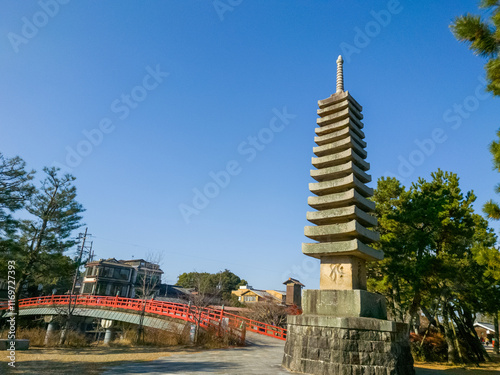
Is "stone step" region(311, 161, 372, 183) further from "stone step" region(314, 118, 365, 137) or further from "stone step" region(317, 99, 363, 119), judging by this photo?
"stone step" region(317, 99, 363, 119)

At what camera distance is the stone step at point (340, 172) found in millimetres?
11289

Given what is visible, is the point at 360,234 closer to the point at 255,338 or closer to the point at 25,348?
the point at 255,338

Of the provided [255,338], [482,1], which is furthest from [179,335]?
[482,1]

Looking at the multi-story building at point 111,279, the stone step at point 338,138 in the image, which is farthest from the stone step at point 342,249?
the multi-story building at point 111,279

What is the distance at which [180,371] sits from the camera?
8469mm

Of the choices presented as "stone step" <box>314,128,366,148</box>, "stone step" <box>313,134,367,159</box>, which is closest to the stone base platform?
"stone step" <box>313,134,367,159</box>

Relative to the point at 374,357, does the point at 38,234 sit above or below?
above

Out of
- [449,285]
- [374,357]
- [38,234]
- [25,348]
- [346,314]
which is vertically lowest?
[25,348]

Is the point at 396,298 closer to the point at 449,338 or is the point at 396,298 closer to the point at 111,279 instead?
the point at 449,338

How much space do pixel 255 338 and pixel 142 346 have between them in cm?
663

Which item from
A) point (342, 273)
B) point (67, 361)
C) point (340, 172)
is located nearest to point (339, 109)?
point (340, 172)

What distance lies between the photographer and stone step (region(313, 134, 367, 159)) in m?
11.8

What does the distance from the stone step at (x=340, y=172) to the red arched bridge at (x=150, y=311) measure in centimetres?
946

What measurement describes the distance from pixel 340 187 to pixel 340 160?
1147 millimetres
